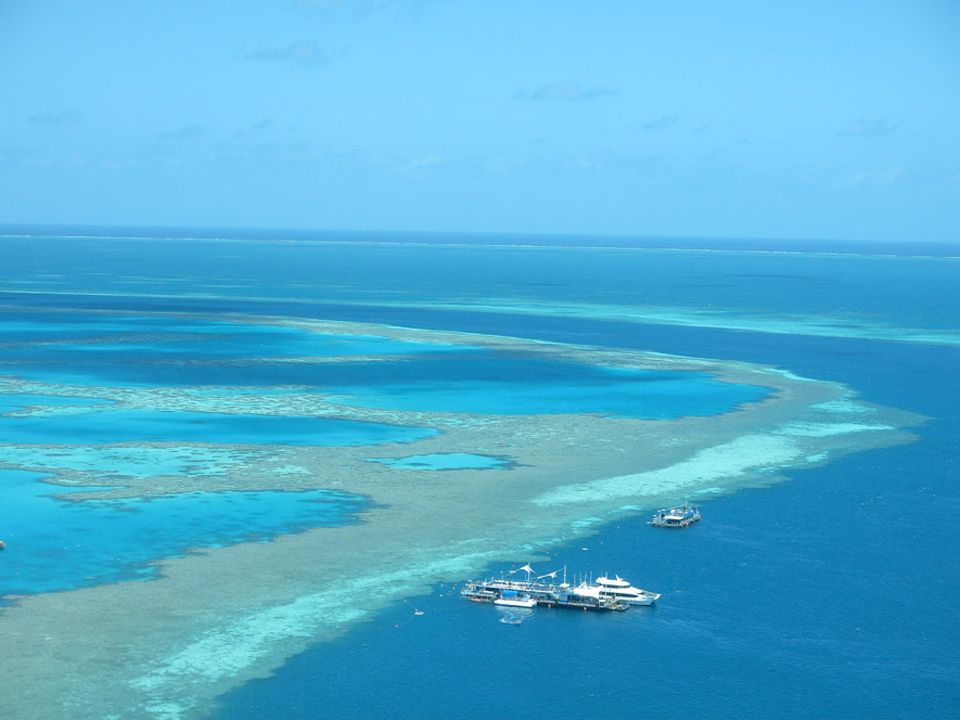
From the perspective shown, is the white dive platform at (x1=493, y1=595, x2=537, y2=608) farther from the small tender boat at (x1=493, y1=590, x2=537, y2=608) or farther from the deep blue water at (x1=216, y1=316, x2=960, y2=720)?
the deep blue water at (x1=216, y1=316, x2=960, y2=720)

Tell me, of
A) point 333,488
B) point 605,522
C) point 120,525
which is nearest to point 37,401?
point 333,488

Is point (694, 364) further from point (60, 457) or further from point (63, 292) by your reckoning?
point (63, 292)

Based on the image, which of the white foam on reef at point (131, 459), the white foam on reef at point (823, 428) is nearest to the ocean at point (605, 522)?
the white foam on reef at point (131, 459)

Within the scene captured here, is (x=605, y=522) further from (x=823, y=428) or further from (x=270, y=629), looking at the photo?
(x=823, y=428)

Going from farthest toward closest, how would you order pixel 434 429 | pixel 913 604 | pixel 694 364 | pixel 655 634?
pixel 694 364 < pixel 434 429 < pixel 913 604 < pixel 655 634

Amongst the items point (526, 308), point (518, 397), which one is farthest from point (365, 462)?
point (526, 308)

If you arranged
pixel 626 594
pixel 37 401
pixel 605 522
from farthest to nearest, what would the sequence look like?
pixel 37 401 < pixel 605 522 < pixel 626 594
